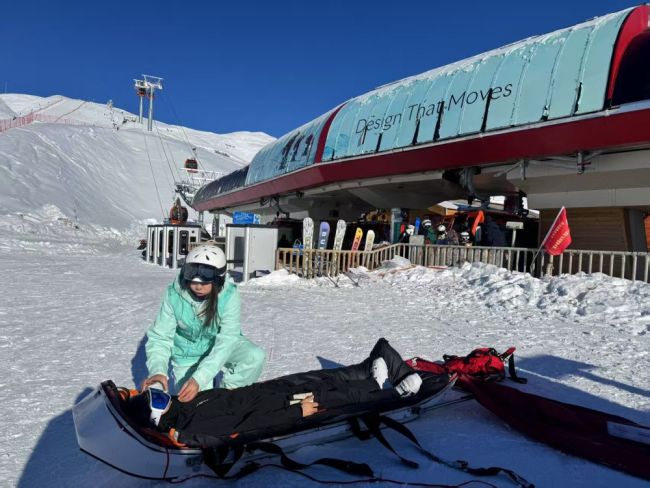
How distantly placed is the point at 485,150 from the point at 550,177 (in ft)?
5.64

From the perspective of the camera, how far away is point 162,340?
315cm

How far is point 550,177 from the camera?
36.3 feet

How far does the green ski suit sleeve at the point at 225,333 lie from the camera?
3.06 metres

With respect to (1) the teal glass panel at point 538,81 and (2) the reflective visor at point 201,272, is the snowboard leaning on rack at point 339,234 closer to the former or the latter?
(1) the teal glass panel at point 538,81

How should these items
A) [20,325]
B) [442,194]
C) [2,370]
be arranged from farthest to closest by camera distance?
1. [442,194]
2. [20,325]
3. [2,370]

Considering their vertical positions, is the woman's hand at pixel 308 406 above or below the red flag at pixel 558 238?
below

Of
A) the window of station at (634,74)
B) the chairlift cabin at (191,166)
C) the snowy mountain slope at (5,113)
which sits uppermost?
the snowy mountain slope at (5,113)

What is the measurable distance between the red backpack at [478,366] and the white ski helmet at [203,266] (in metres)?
2.23

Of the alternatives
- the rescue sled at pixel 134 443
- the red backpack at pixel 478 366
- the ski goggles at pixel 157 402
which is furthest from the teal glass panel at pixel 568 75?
the ski goggles at pixel 157 402

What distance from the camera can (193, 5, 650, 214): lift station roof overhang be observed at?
29.0 feet

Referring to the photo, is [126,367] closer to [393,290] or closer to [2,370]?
[2,370]

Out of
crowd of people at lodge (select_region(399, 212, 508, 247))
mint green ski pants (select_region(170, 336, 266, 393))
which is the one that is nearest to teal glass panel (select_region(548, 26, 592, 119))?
crowd of people at lodge (select_region(399, 212, 508, 247))

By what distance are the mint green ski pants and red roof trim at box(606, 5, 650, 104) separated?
881cm

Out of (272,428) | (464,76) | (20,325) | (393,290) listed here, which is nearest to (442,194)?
(464,76)
